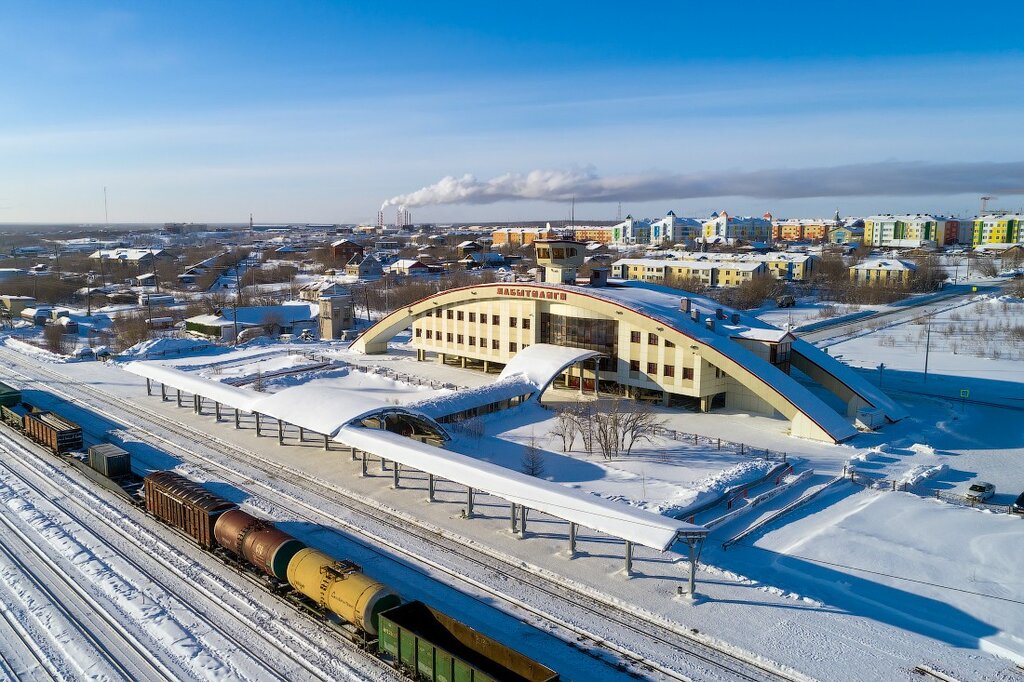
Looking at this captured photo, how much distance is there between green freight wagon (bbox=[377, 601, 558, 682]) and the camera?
1516 cm

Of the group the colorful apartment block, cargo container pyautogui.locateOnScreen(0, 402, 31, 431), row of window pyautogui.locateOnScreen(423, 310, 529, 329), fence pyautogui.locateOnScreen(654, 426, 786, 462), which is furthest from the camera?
the colorful apartment block

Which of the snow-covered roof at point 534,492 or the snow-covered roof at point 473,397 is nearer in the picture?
the snow-covered roof at point 534,492

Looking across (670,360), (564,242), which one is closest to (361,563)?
(670,360)

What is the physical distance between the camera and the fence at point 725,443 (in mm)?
32700

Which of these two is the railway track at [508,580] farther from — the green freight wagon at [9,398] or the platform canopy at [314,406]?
the green freight wagon at [9,398]

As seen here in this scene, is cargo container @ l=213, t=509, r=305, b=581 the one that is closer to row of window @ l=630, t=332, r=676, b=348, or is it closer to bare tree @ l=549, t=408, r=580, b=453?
bare tree @ l=549, t=408, r=580, b=453

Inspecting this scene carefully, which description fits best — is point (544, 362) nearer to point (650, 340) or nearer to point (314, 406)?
point (650, 340)

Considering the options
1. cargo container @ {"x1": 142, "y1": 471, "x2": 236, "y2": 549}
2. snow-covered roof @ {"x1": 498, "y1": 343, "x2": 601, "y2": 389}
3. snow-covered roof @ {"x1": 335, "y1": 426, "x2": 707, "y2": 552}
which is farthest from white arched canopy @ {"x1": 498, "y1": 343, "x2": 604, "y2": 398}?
cargo container @ {"x1": 142, "y1": 471, "x2": 236, "y2": 549}

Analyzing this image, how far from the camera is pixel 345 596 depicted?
722 inches

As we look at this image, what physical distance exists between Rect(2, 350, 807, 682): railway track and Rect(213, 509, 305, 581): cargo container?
12.4 ft

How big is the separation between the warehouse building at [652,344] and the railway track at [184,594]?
2402cm

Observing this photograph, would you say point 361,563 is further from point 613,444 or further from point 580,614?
point 613,444

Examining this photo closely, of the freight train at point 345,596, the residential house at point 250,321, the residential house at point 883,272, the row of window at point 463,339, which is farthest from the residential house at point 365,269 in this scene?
the freight train at point 345,596

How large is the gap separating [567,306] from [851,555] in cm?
2587
